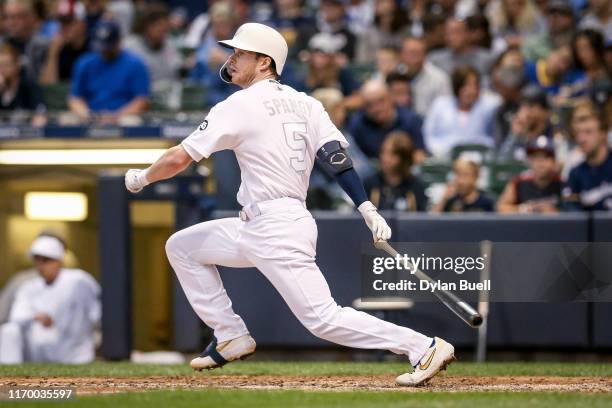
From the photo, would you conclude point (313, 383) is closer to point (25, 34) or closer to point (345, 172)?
point (345, 172)

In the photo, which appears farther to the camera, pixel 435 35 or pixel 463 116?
pixel 435 35

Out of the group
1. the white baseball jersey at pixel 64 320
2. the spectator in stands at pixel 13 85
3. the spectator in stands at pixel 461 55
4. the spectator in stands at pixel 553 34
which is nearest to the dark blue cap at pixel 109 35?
the spectator in stands at pixel 13 85

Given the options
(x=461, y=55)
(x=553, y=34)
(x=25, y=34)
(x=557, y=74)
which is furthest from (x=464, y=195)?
(x=25, y=34)

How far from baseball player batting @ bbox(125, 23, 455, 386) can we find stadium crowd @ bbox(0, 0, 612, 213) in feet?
11.6

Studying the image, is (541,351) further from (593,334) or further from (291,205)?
(291,205)

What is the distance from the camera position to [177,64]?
13.3m

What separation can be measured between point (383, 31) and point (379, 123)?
2394 millimetres

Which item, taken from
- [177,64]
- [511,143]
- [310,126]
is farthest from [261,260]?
[177,64]

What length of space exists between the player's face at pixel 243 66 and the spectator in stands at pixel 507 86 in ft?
16.7

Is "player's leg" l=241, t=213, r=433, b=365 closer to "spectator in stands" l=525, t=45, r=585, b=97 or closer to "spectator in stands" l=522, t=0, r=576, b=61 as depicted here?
"spectator in stands" l=525, t=45, r=585, b=97

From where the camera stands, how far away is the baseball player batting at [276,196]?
615cm

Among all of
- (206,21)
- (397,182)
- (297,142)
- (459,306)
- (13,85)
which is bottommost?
(459,306)

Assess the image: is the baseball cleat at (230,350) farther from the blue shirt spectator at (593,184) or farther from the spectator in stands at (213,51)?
the spectator in stands at (213,51)

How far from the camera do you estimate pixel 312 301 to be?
6125 mm
